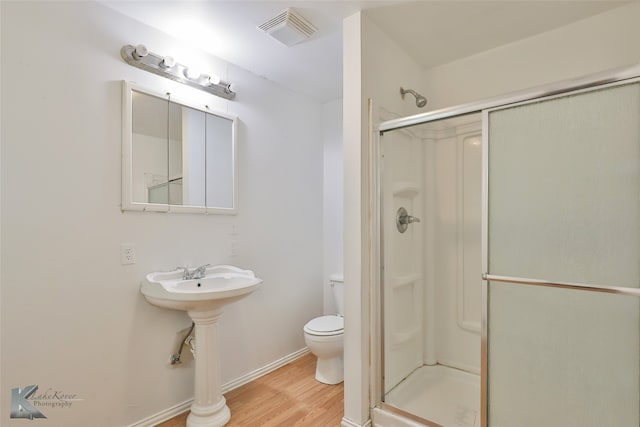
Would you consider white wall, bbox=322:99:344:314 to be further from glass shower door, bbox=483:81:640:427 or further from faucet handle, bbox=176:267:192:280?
glass shower door, bbox=483:81:640:427

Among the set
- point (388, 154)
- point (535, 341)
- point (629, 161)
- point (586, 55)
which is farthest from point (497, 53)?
point (535, 341)

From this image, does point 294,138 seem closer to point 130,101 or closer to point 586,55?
point 130,101

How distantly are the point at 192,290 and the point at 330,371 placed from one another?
1.24m

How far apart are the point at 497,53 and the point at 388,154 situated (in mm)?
1156

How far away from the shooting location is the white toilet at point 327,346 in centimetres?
231

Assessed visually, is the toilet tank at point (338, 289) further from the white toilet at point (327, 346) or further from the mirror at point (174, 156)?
the mirror at point (174, 156)

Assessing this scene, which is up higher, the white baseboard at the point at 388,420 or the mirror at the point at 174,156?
the mirror at the point at 174,156

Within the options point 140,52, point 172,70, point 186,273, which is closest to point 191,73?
point 172,70

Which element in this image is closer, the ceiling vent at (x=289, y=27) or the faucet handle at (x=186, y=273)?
the ceiling vent at (x=289, y=27)

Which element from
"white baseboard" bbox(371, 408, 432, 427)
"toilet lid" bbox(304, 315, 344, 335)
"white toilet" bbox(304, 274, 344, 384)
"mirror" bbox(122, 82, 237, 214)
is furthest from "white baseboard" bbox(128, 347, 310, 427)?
"mirror" bbox(122, 82, 237, 214)

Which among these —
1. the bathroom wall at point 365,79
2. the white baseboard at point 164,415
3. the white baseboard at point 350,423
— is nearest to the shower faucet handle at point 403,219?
the bathroom wall at point 365,79

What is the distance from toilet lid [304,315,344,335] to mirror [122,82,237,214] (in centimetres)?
106

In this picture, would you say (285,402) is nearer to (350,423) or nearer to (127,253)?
(350,423)

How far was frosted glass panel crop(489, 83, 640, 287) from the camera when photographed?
1189mm
